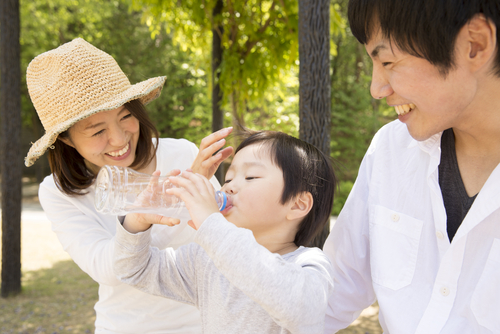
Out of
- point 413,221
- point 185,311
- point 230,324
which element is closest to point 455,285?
point 413,221

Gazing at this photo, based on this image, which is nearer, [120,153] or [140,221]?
[140,221]

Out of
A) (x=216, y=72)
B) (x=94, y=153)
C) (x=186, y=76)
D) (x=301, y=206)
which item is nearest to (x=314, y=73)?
(x=301, y=206)

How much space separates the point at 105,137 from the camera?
2.06 metres

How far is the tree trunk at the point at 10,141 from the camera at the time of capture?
502 centimetres

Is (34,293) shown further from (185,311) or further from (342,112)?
(342,112)

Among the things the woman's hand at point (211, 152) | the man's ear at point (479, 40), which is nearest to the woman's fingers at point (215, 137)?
the woman's hand at point (211, 152)

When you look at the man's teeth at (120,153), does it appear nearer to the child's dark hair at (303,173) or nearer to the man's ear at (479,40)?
the child's dark hair at (303,173)

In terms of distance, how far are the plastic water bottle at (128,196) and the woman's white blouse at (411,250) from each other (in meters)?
0.70

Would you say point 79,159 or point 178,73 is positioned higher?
point 79,159

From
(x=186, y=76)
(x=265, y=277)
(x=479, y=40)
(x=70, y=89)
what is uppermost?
(x=479, y=40)

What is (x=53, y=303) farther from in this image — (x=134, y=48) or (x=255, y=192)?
(x=134, y=48)

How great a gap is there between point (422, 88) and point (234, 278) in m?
0.79

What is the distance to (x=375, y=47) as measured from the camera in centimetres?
140

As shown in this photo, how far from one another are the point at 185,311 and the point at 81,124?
3.27ft
